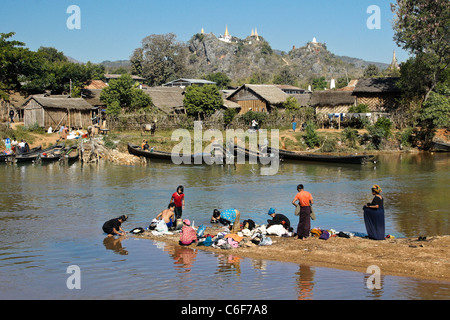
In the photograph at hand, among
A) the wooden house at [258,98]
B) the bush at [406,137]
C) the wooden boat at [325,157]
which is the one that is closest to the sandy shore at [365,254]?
the wooden boat at [325,157]

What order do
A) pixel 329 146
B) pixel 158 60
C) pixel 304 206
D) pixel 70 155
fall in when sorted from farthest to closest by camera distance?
pixel 158 60
pixel 329 146
pixel 70 155
pixel 304 206

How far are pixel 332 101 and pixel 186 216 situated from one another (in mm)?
32058

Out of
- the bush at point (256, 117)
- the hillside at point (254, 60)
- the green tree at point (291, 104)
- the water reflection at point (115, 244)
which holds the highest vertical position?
the hillside at point (254, 60)

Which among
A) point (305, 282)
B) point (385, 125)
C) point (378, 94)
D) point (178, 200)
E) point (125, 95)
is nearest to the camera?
point (305, 282)

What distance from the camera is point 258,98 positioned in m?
48.8

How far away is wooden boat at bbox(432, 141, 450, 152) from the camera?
37316mm

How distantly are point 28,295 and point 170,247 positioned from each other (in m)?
3.84

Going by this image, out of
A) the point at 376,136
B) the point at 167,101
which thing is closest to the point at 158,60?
the point at 167,101

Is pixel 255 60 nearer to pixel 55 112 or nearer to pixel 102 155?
pixel 55 112

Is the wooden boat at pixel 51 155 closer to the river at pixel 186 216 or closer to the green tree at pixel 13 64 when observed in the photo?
the river at pixel 186 216

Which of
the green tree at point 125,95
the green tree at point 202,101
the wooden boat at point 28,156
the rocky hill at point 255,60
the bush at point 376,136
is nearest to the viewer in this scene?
the wooden boat at point 28,156

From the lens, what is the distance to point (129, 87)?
45812 mm

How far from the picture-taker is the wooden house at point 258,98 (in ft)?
157

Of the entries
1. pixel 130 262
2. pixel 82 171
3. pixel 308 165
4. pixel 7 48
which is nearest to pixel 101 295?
pixel 130 262
